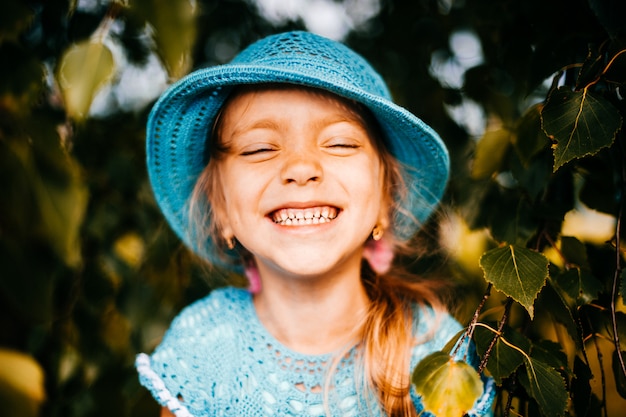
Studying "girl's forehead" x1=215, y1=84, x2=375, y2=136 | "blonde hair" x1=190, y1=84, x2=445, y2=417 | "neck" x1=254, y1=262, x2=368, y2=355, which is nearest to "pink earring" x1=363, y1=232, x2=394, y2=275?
"blonde hair" x1=190, y1=84, x2=445, y2=417

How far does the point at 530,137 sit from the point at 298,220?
458mm

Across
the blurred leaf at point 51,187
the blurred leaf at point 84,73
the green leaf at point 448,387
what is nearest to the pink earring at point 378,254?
the green leaf at point 448,387

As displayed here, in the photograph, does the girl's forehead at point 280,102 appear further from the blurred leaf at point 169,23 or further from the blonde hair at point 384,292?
the blurred leaf at point 169,23

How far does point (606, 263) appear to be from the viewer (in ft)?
2.80

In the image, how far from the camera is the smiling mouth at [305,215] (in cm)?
101

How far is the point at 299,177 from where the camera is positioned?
0.94 metres

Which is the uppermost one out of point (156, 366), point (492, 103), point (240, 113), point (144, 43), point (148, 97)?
point (144, 43)

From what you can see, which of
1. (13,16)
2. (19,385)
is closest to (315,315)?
(19,385)

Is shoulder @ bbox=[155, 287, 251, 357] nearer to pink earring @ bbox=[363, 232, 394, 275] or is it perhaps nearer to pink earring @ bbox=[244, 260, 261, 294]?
pink earring @ bbox=[244, 260, 261, 294]

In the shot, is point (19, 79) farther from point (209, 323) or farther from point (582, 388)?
point (582, 388)

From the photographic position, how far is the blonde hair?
101 cm

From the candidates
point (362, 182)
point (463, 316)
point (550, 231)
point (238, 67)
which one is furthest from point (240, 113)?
point (463, 316)

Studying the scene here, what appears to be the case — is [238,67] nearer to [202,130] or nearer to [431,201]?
[202,130]

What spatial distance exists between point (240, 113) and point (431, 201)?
0.53m
